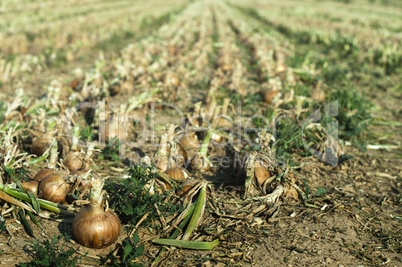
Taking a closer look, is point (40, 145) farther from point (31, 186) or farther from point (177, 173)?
point (177, 173)

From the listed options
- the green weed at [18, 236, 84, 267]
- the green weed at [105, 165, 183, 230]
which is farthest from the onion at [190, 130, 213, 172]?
the green weed at [18, 236, 84, 267]

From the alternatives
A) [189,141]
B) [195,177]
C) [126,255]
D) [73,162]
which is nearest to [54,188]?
[73,162]

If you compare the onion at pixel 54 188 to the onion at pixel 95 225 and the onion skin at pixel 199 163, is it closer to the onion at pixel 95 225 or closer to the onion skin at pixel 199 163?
the onion at pixel 95 225

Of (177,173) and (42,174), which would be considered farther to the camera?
(177,173)

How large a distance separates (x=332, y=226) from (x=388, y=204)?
0.84 m

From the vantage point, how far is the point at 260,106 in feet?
20.3

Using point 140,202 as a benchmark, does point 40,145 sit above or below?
above

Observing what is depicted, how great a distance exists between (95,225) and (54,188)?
2.26ft

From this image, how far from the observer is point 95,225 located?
8.29 ft

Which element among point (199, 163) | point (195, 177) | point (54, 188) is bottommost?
point (195, 177)

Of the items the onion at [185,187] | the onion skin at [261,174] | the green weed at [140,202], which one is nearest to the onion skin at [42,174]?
the green weed at [140,202]

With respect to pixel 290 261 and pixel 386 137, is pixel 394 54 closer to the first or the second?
pixel 386 137

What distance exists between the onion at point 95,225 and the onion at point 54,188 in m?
0.49

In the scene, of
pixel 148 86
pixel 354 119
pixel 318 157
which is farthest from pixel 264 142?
pixel 148 86
